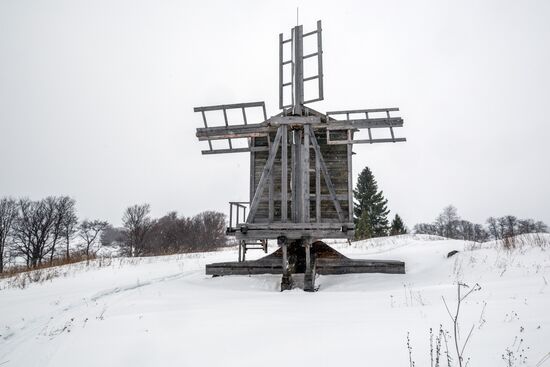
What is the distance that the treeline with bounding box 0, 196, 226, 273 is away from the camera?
44438mm

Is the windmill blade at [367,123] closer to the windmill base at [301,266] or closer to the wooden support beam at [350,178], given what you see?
the wooden support beam at [350,178]

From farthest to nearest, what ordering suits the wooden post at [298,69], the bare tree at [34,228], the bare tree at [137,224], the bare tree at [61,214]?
the bare tree at [137,224] < the bare tree at [61,214] < the bare tree at [34,228] < the wooden post at [298,69]

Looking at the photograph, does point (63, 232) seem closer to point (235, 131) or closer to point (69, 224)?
point (69, 224)

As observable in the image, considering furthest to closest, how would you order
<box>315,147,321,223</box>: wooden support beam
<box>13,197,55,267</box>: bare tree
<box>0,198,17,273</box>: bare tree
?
<box>0,198,17,273</box>: bare tree < <box>13,197,55,267</box>: bare tree < <box>315,147,321,223</box>: wooden support beam

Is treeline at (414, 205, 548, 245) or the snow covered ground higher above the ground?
treeline at (414, 205, 548, 245)

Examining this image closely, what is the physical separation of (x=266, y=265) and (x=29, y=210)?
174 ft

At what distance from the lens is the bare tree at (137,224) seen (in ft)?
172

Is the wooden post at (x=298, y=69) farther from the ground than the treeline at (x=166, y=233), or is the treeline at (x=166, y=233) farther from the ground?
the wooden post at (x=298, y=69)

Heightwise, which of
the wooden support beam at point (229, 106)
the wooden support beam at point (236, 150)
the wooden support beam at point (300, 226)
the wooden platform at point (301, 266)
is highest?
the wooden support beam at point (229, 106)

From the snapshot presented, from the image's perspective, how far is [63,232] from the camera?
47469mm

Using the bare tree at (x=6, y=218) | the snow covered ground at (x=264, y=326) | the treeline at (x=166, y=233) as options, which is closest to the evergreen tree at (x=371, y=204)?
the treeline at (x=166, y=233)

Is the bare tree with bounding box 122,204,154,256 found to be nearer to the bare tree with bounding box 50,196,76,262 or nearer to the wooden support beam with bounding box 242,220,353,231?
the bare tree with bounding box 50,196,76,262

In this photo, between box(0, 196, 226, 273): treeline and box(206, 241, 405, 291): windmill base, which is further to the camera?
box(0, 196, 226, 273): treeline

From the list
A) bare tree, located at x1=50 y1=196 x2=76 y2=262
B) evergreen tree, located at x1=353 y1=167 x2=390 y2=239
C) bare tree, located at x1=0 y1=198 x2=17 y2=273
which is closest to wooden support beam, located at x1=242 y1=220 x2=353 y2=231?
evergreen tree, located at x1=353 y1=167 x2=390 y2=239
